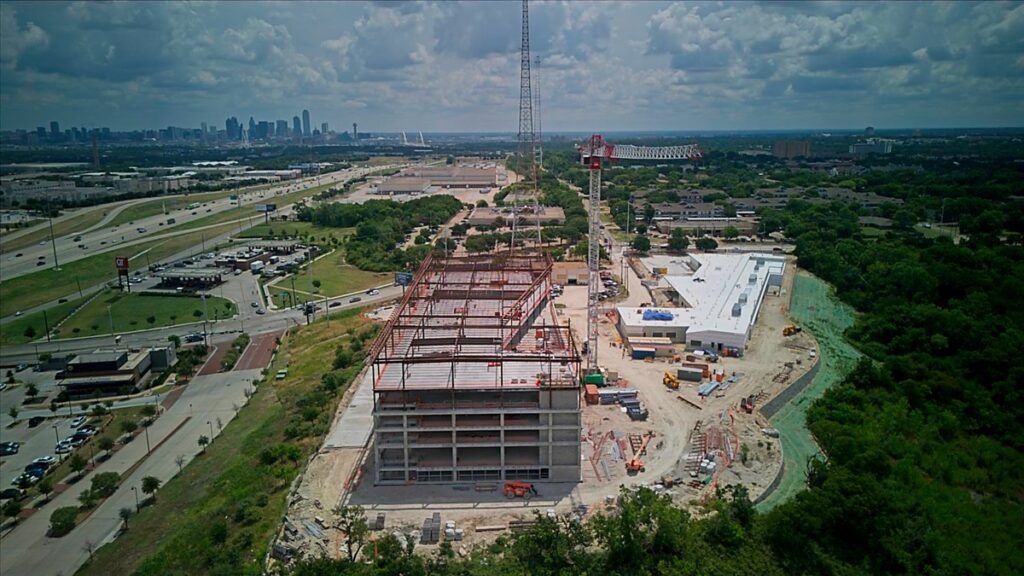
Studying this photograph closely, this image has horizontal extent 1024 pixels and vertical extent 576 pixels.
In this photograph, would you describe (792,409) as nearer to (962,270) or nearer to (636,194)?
(962,270)

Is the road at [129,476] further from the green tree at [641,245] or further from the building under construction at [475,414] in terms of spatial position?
the green tree at [641,245]

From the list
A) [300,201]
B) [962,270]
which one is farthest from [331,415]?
[300,201]

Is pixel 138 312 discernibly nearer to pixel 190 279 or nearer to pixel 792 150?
pixel 190 279

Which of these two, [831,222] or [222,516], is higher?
[831,222]

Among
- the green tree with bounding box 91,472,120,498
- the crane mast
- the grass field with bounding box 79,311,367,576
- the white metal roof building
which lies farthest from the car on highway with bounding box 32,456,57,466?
the white metal roof building

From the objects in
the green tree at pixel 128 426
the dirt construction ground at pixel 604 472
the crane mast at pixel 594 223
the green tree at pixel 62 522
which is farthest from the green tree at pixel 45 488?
the crane mast at pixel 594 223
